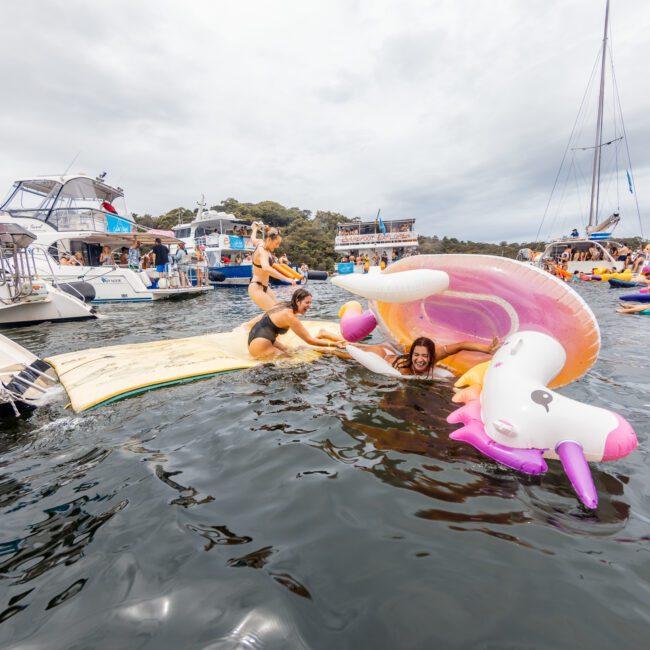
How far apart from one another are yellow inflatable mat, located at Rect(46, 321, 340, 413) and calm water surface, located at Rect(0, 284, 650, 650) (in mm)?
454

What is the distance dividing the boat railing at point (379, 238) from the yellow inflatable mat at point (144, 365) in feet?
105

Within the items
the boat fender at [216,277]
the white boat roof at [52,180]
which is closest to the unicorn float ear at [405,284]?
the white boat roof at [52,180]

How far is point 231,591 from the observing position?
166 cm

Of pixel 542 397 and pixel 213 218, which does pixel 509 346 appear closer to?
pixel 542 397

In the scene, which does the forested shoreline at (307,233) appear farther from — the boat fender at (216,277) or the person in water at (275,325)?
the person in water at (275,325)

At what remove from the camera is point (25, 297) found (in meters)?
9.02

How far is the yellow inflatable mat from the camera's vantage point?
12.8ft

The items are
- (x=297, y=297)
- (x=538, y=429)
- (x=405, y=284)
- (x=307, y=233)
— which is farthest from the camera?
(x=307, y=233)

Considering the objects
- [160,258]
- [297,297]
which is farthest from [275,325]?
[160,258]

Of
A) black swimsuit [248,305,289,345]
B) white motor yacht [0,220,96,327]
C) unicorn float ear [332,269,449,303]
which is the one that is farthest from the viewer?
white motor yacht [0,220,96,327]

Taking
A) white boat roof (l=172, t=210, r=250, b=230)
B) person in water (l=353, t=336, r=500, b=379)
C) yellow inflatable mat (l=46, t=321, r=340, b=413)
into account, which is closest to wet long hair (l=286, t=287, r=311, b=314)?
yellow inflatable mat (l=46, t=321, r=340, b=413)

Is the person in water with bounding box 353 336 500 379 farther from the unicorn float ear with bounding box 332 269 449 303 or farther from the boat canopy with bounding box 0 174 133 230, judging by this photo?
the boat canopy with bounding box 0 174 133 230

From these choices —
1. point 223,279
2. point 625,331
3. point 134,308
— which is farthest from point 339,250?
point 625,331

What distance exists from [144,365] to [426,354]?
3393 mm
